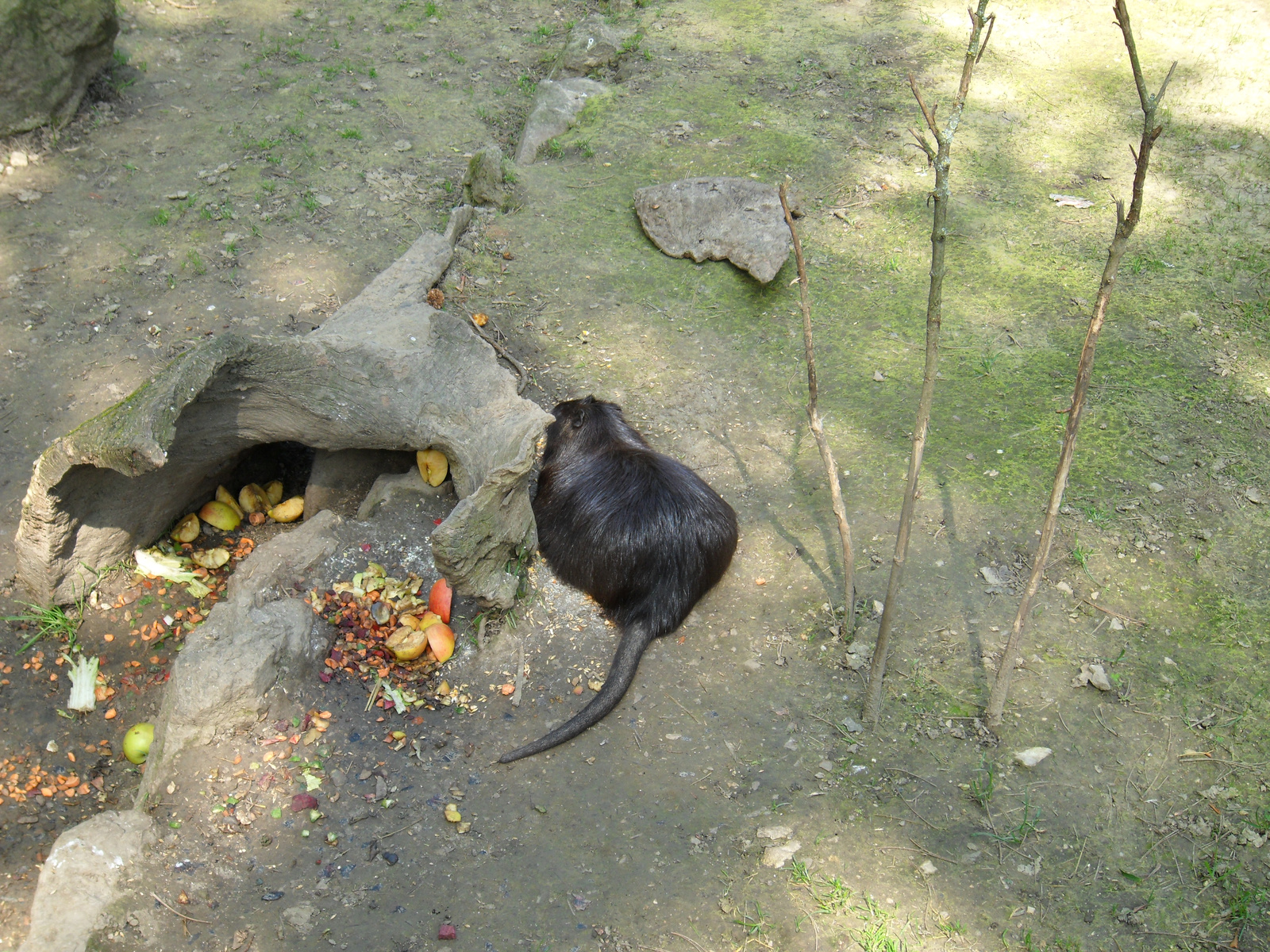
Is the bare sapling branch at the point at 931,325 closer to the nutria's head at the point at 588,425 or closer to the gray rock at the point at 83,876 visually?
the nutria's head at the point at 588,425

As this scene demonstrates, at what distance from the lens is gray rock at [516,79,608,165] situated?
643 cm

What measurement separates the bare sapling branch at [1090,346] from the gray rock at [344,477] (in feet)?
8.49

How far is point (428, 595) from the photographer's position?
376cm

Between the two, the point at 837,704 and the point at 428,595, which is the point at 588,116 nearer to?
the point at 428,595

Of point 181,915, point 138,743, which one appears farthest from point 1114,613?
point 138,743

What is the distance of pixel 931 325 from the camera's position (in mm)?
2699

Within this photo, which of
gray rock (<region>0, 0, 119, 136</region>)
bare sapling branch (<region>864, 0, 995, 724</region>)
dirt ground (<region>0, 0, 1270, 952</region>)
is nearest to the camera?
bare sapling branch (<region>864, 0, 995, 724</region>)

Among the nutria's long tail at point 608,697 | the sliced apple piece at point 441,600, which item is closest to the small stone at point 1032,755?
the nutria's long tail at point 608,697

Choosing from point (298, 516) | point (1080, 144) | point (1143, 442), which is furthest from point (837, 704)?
point (1080, 144)

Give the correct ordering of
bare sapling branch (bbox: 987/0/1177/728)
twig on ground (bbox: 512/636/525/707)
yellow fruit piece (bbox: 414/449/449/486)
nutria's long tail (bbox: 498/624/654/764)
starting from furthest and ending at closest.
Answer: yellow fruit piece (bbox: 414/449/449/486)
twig on ground (bbox: 512/636/525/707)
nutria's long tail (bbox: 498/624/654/764)
bare sapling branch (bbox: 987/0/1177/728)

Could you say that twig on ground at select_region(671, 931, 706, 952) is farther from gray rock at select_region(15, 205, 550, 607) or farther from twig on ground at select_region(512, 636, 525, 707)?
gray rock at select_region(15, 205, 550, 607)

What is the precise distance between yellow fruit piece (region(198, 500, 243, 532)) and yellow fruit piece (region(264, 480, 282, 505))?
0.18 meters

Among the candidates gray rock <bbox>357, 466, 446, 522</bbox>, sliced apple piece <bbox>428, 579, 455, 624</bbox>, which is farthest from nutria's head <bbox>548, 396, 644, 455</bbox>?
sliced apple piece <bbox>428, 579, 455, 624</bbox>

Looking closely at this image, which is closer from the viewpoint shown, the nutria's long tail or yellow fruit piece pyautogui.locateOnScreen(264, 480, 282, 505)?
the nutria's long tail
